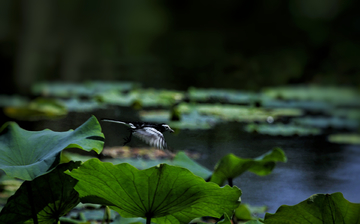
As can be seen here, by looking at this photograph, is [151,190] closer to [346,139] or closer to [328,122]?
[346,139]

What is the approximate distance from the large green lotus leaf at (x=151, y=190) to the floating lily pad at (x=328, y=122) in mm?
2791

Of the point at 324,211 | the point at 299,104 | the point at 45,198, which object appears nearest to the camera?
the point at 324,211

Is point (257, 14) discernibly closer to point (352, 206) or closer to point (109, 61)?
point (109, 61)

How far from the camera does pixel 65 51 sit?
7.55 meters

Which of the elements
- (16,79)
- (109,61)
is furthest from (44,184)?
(109,61)

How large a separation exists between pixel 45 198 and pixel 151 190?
0.78ft

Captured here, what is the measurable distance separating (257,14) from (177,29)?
1.93 m

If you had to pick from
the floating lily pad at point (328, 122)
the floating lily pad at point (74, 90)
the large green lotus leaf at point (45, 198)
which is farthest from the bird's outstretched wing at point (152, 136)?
the floating lily pad at point (74, 90)

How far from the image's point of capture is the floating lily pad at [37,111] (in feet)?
10.5

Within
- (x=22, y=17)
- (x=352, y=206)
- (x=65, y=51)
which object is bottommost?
(x=352, y=206)

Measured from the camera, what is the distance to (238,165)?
1.00 m

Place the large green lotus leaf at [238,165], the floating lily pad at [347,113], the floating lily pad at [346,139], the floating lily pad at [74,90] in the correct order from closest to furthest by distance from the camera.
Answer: the large green lotus leaf at [238,165], the floating lily pad at [346,139], the floating lily pad at [347,113], the floating lily pad at [74,90]

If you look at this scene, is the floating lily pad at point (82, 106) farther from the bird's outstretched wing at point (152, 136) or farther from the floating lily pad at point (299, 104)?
the bird's outstretched wing at point (152, 136)

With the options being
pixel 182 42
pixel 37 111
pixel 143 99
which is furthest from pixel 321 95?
pixel 182 42
